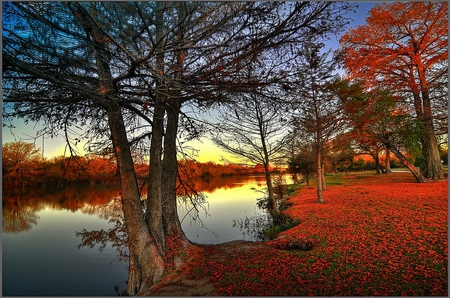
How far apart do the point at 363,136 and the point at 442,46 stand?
5.32m

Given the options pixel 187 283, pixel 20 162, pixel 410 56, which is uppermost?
pixel 410 56

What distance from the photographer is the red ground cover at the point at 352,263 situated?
345cm

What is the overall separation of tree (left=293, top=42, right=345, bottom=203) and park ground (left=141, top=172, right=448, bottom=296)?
9.06ft

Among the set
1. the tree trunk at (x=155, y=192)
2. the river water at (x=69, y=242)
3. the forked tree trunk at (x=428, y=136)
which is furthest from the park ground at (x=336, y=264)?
the forked tree trunk at (x=428, y=136)

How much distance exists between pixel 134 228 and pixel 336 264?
3.73m

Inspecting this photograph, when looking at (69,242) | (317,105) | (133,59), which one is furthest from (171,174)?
(69,242)

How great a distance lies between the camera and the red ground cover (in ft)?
11.3

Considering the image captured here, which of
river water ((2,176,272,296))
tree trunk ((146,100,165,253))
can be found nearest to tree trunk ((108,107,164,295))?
tree trunk ((146,100,165,253))

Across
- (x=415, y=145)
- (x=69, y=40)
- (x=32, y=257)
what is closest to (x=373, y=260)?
(x=69, y=40)

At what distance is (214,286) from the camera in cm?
408

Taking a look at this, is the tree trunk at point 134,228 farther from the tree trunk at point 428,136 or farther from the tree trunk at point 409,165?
the tree trunk at point 428,136

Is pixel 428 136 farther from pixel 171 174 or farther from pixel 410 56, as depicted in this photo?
pixel 171 174

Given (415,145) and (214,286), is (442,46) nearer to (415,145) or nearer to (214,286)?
(415,145)

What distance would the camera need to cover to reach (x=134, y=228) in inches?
193
